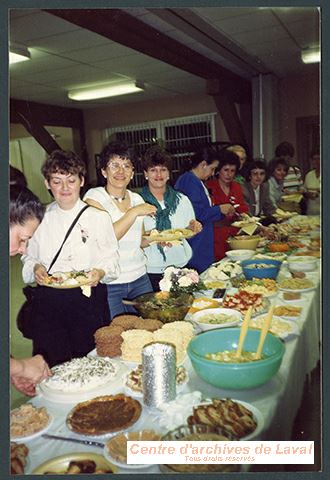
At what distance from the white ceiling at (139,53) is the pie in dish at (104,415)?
3.90ft

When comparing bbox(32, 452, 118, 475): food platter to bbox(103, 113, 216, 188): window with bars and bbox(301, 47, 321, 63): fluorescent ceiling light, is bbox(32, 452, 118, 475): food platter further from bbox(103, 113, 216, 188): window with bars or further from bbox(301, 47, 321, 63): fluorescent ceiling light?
bbox(301, 47, 321, 63): fluorescent ceiling light

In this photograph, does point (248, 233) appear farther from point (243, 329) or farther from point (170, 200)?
point (243, 329)

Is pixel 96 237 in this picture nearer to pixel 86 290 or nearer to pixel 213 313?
pixel 86 290

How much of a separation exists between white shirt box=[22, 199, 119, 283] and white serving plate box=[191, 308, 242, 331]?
1.37 feet

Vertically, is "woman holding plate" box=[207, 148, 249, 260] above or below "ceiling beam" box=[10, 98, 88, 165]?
below

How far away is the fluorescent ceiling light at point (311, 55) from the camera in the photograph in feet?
5.56

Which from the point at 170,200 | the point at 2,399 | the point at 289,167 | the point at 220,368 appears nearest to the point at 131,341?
the point at 220,368

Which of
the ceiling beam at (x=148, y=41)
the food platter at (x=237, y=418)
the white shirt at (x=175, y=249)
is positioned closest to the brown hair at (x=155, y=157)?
the white shirt at (x=175, y=249)

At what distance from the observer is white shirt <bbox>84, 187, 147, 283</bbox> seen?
1964mm

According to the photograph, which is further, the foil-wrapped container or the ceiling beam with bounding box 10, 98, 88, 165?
the ceiling beam with bounding box 10, 98, 88, 165

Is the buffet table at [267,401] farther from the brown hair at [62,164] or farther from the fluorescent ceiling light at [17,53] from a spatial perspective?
the fluorescent ceiling light at [17,53]

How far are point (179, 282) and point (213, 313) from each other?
0.26 m

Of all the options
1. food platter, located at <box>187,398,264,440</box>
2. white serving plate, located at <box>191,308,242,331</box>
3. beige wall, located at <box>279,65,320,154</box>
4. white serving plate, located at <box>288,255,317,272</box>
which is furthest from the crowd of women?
food platter, located at <box>187,398,264,440</box>

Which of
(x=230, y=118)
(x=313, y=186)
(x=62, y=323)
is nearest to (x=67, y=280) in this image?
(x=62, y=323)
